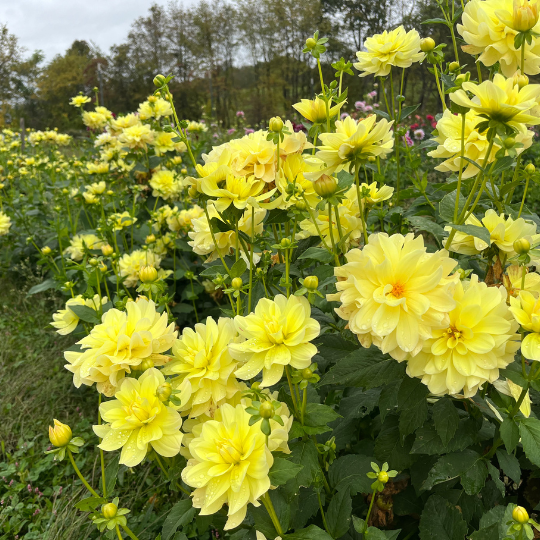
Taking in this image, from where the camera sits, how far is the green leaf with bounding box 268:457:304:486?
82cm

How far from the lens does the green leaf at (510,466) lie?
1031 millimetres

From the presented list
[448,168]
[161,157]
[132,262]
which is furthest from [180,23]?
[448,168]

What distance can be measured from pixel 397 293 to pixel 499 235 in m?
0.41

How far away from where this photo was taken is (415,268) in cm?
83

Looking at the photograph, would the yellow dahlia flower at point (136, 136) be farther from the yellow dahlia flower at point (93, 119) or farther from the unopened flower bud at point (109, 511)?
the unopened flower bud at point (109, 511)

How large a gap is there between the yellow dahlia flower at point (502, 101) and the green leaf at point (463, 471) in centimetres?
77

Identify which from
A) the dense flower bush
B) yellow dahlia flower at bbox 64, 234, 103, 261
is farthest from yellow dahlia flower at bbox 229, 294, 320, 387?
yellow dahlia flower at bbox 64, 234, 103, 261

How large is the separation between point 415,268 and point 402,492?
0.83m

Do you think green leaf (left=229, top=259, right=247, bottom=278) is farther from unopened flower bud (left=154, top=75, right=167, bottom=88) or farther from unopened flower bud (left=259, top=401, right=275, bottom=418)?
unopened flower bud (left=154, top=75, right=167, bottom=88)

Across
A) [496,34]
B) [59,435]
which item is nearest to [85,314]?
[59,435]

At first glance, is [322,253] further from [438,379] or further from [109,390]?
[109,390]

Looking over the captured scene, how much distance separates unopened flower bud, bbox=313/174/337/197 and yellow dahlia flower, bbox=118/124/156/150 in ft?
7.98

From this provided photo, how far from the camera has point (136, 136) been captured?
3.08 meters

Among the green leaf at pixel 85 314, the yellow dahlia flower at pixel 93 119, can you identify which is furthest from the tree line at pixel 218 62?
the green leaf at pixel 85 314
